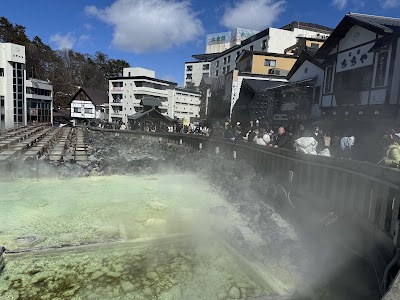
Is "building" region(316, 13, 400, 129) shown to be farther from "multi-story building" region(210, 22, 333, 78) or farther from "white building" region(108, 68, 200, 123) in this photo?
"white building" region(108, 68, 200, 123)

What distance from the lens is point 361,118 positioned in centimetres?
1456

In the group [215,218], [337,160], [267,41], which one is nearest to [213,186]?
[215,218]

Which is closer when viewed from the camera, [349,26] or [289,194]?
[289,194]

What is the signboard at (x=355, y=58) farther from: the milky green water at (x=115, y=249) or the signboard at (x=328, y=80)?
the milky green water at (x=115, y=249)

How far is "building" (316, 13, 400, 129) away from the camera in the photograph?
13052 millimetres

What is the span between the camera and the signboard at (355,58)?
47.8ft

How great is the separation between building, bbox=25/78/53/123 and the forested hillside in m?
9.03

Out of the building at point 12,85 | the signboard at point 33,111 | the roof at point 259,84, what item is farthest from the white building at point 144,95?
the roof at point 259,84

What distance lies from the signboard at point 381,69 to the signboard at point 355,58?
0.53 metres

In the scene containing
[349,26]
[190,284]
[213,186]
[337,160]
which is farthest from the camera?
[349,26]

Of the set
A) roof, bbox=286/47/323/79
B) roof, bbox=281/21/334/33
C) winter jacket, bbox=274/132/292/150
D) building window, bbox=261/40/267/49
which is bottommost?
winter jacket, bbox=274/132/292/150

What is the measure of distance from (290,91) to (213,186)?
37.6 ft

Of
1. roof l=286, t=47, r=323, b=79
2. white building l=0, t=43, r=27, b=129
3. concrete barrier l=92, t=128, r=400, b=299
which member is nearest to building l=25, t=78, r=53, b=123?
white building l=0, t=43, r=27, b=129

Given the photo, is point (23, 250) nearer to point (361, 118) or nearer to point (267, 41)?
point (361, 118)
